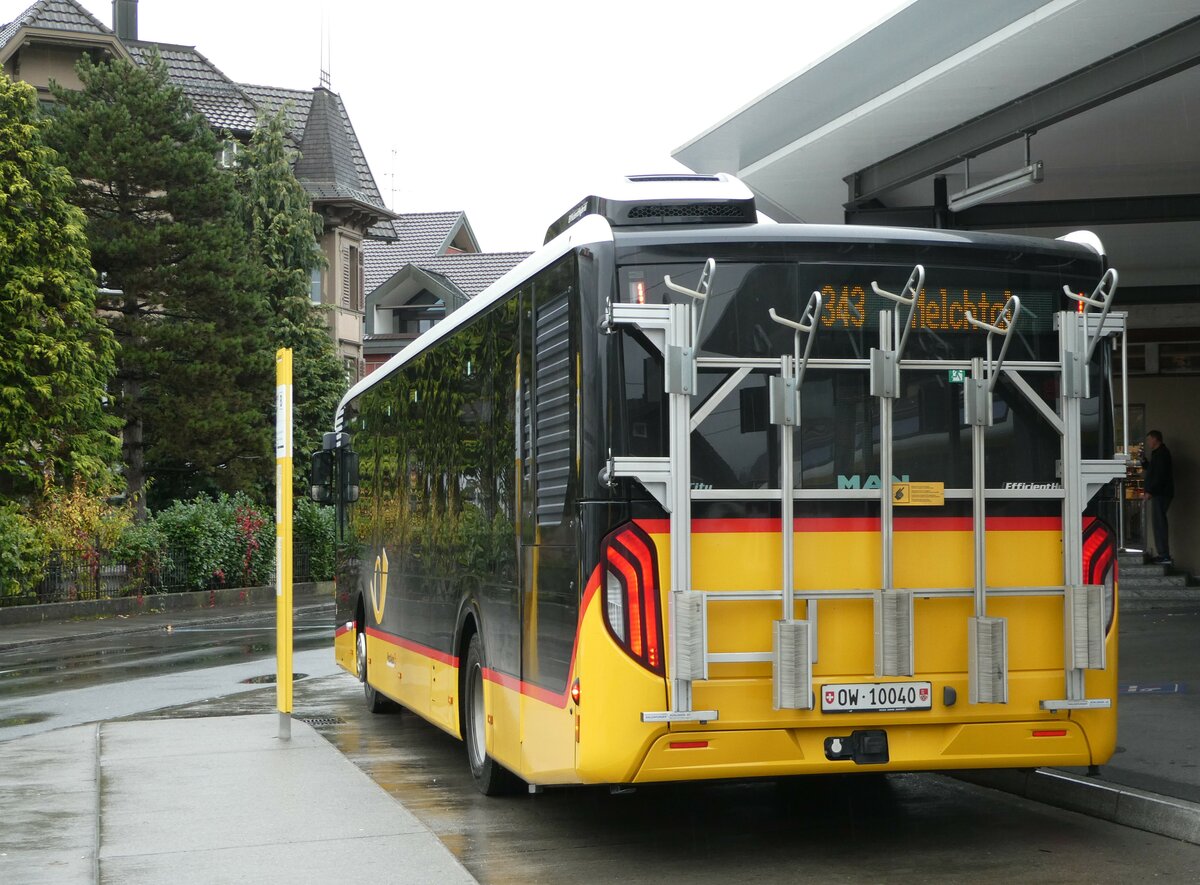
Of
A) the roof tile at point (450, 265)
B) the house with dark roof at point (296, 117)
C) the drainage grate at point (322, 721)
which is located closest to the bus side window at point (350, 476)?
the drainage grate at point (322, 721)

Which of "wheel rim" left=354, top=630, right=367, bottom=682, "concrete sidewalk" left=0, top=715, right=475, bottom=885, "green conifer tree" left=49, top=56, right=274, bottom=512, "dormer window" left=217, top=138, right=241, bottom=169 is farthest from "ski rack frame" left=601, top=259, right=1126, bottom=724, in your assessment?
"dormer window" left=217, top=138, right=241, bottom=169

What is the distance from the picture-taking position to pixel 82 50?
4756 cm

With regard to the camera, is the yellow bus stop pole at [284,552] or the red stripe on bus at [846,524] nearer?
the red stripe on bus at [846,524]

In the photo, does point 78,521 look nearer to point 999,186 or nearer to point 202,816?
point 999,186

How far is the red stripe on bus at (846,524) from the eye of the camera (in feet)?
24.4

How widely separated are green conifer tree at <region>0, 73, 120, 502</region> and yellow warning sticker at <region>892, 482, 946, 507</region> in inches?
1154

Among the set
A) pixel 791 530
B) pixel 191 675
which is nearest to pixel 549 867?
pixel 791 530

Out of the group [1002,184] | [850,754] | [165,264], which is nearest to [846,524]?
[850,754]

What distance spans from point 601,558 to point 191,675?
1313cm

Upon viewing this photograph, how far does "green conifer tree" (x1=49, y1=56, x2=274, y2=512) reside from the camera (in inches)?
1561

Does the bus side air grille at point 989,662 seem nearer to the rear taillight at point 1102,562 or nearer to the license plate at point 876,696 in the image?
the license plate at point 876,696

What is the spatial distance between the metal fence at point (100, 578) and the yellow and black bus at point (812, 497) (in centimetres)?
2525

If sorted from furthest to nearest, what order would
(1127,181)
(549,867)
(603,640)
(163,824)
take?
(1127,181)
(163,824)
(549,867)
(603,640)

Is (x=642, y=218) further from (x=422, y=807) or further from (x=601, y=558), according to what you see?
(x=422, y=807)
